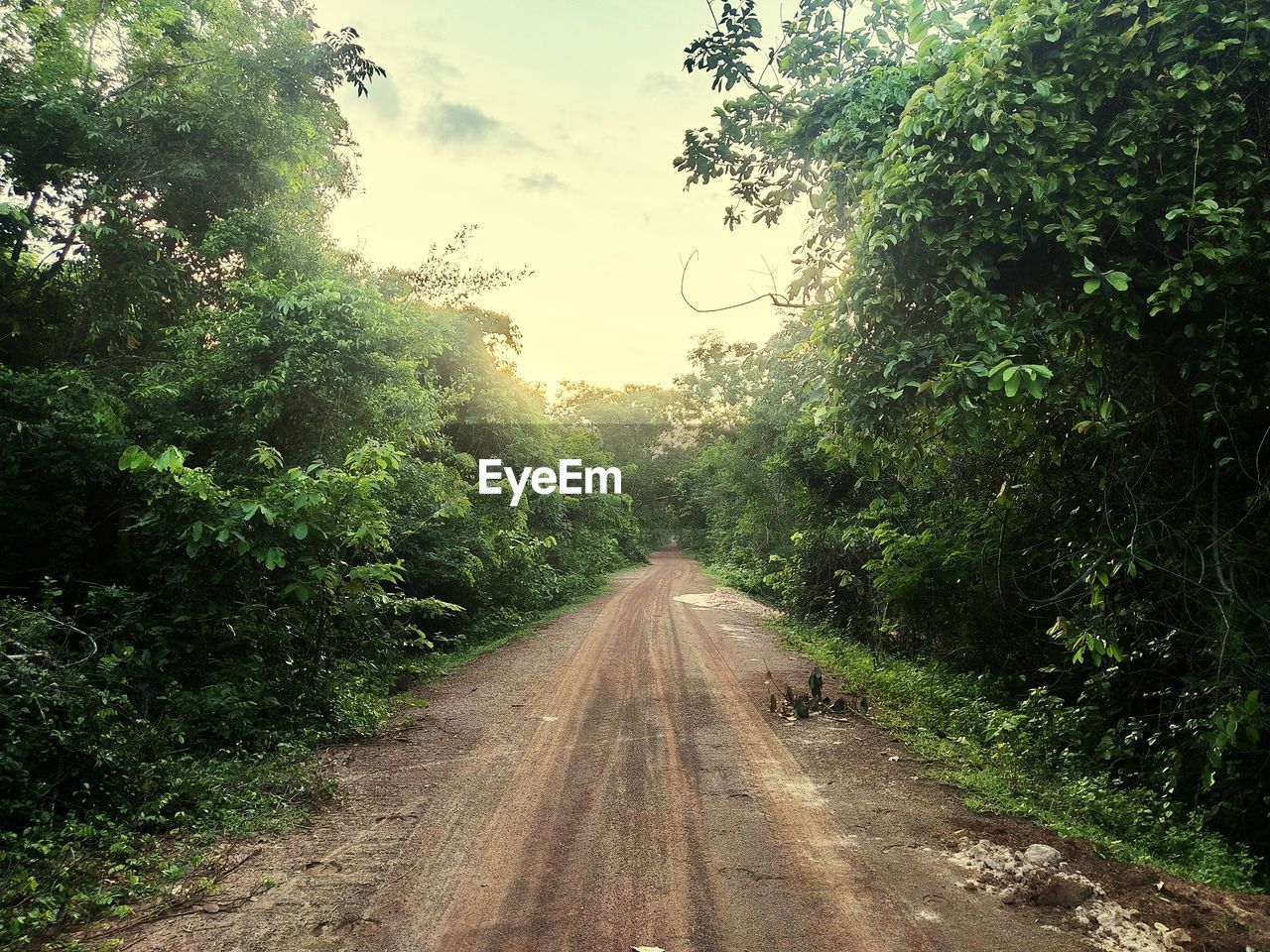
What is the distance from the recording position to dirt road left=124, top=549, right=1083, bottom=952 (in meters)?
3.86

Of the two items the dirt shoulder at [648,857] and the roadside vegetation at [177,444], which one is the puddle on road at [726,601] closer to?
the roadside vegetation at [177,444]

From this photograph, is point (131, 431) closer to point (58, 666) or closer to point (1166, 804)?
point (58, 666)

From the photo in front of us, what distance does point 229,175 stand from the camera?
9.55 m

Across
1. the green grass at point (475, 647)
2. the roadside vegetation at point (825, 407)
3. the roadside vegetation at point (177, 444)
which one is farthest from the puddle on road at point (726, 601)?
the roadside vegetation at point (177, 444)

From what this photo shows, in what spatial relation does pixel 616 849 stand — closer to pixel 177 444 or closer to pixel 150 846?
pixel 150 846

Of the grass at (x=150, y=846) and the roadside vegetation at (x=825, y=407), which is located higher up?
the roadside vegetation at (x=825, y=407)

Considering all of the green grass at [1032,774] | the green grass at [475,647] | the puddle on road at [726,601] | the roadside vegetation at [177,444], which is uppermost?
the roadside vegetation at [177,444]

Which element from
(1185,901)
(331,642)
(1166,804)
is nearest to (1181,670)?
(1166,804)

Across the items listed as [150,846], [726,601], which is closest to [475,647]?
[150,846]

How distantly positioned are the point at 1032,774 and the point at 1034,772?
0.21 ft

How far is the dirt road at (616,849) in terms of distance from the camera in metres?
3.86

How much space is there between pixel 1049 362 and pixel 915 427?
1.15 meters

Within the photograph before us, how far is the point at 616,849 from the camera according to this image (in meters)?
4.87

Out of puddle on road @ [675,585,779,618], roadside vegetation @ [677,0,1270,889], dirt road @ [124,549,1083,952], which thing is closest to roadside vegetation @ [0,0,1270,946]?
roadside vegetation @ [677,0,1270,889]
